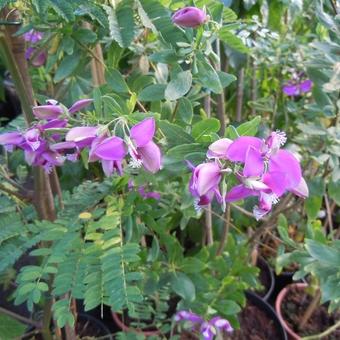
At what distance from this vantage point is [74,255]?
3.21 ft

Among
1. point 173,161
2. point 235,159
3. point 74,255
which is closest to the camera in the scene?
point 235,159

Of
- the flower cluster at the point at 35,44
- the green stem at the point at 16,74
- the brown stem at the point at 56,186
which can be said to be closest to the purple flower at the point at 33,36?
the flower cluster at the point at 35,44

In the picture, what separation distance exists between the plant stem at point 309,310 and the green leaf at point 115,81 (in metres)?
1.13

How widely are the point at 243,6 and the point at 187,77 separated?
0.59 metres

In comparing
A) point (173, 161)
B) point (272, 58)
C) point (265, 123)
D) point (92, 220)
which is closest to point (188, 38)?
point (173, 161)

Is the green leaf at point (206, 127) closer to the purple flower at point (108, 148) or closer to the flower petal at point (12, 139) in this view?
the purple flower at point (108, 148)

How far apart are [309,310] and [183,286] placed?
2.45 feet

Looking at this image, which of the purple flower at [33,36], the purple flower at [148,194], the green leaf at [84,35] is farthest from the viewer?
the purple flower at [33,36]

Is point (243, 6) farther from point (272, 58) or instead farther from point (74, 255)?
point (74, 255)

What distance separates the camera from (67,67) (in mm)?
1036

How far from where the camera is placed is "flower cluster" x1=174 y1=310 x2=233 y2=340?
124 cm

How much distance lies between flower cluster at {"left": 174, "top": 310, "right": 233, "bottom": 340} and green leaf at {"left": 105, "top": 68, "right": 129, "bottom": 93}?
0.64 m

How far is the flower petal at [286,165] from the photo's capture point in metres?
0.68

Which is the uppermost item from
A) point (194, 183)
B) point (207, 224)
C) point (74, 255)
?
point (194, 183)
